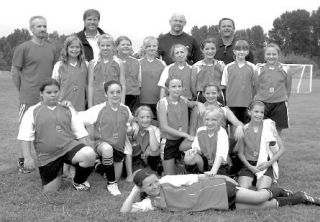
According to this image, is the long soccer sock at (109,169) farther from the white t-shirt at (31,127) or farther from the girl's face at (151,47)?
the girl's face at (151,47)

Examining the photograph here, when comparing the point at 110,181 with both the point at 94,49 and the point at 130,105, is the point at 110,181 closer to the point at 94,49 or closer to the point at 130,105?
the point at 130,105

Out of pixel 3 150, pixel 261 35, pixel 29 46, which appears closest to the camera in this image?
pixel 29 46

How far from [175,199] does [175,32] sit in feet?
11.1

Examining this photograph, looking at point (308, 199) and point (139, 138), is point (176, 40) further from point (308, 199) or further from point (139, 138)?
point (308, 199)

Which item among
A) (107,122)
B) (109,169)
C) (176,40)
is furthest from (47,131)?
(176,40)

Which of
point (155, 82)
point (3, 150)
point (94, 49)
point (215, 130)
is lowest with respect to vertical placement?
point (3, 150)

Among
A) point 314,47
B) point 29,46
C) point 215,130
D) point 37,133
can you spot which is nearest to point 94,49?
point 29,46

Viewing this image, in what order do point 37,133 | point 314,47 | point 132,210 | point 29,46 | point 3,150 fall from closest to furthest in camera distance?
1. point 132,210
2. point 37,133
3. point 29,46
4. point 3,150
5. point 314,47

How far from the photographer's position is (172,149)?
247 inches

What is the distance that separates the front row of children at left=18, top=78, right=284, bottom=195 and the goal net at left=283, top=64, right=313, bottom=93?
1080 inches

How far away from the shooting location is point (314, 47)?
85.7 m

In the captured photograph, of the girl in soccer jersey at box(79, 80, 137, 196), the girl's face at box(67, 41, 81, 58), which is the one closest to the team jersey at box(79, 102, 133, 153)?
the girl in soccer jersey at box(79, 80, 137, 196)

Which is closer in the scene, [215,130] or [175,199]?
[175,199]

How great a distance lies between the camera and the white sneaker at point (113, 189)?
5412 mm
